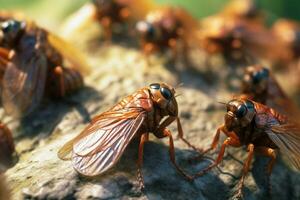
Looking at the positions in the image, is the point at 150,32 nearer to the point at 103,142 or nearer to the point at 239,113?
the point at 239,113

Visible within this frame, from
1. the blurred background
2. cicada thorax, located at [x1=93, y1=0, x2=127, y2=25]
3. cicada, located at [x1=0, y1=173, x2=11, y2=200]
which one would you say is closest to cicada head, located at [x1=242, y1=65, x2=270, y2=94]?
cicada thorax, located at [x1=93, y1=0, x2=127, y2=25]

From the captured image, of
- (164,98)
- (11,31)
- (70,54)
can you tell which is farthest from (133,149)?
(70,54)

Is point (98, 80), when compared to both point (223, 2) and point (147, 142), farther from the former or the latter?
point (223, 2)

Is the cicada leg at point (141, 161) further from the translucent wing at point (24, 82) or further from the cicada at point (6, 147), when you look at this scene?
the translucent wing at point (24, 82)

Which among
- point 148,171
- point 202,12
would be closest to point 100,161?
point 148,171

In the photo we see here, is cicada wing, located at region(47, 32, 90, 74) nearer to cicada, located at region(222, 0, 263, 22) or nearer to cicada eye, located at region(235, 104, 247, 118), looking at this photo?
cicada eye, located at region(235, 104, 247, 118)
